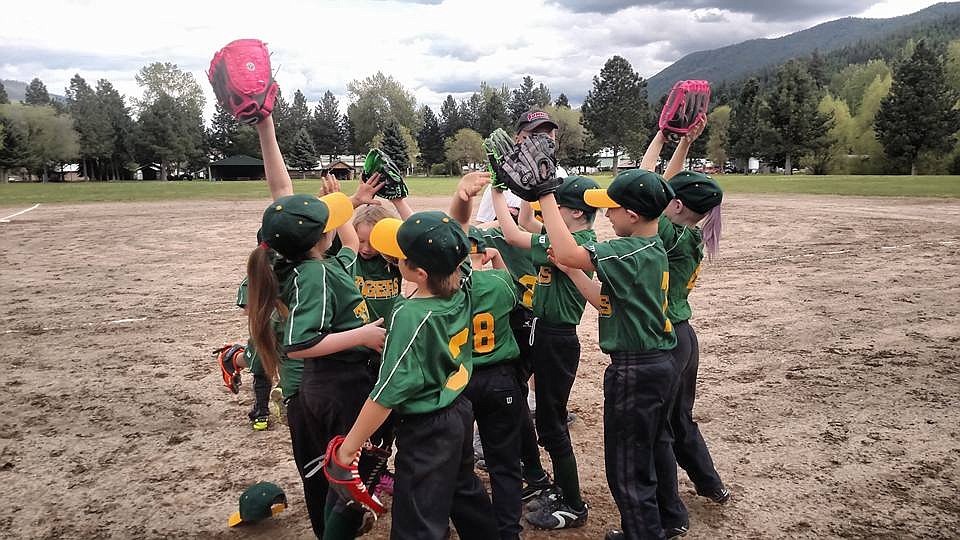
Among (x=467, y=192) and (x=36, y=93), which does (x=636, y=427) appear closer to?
(x=467, y=192)

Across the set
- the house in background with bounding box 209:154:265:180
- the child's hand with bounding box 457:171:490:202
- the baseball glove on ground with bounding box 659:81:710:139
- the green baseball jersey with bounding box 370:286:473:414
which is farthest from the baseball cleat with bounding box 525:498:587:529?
the house in background with bounding box 209:154:265:180

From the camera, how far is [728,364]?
6.67 meters

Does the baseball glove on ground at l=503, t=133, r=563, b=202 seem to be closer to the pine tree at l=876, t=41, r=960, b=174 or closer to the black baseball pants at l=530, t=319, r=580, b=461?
the black baseball pants at l=530, t=319, r=580, b=461

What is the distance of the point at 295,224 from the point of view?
304 centimetres

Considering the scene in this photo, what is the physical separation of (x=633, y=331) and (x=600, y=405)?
8.54ft

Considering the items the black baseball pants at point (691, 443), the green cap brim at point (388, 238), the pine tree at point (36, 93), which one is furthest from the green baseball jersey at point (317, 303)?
the pine tree at point (36, 93)

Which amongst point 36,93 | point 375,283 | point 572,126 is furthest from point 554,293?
point 36,93

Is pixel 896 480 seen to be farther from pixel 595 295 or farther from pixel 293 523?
pixel 293 523

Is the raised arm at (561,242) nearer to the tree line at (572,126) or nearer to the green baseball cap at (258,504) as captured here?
the green baseball cap at (258,504)

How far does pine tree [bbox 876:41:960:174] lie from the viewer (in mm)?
56594

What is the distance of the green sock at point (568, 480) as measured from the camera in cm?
386

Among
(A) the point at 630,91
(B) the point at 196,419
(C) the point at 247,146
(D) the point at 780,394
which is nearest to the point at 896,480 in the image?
(D) the point at 780,394

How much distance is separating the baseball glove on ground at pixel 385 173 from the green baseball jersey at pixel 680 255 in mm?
1740

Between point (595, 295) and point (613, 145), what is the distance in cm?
8500
